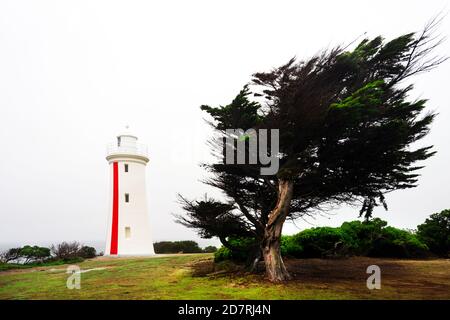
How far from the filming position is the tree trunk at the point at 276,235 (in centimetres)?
874

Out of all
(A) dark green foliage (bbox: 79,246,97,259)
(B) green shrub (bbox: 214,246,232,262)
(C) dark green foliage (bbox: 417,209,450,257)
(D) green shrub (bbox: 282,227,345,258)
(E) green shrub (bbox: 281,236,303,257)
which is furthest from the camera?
(A) dark green foliage (bbox: 79,246,97,259)

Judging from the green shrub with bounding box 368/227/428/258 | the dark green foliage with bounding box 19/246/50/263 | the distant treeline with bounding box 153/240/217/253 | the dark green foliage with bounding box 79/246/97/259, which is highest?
the green shrub with bounding box 368/227/428/258

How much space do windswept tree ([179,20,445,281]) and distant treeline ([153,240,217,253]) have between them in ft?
53.5

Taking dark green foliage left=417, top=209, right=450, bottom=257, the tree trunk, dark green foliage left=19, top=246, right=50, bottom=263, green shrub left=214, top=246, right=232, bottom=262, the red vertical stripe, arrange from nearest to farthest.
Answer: the tree trunk
green shrub left=214, top=246, right=232, bottom=262
dark green foliage left=417, top=209, right=450, bottom=257
dark green foliage left=19, top=246, right=50, bottom=263
the red vertical stripe

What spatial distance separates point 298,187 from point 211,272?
4.12m

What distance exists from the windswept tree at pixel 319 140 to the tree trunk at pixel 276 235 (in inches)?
1.1

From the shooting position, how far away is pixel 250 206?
33.7 feet

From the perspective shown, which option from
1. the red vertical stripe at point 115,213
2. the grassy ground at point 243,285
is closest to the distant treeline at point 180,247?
the red vertical stripe at point 115,213

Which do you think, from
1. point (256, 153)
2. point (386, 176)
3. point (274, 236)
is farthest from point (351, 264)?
point (256, 153)

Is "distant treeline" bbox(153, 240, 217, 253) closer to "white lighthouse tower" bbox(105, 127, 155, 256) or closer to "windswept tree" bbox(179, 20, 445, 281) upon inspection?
"white lighthouse tower" bbox(105, 127, 155, 256)

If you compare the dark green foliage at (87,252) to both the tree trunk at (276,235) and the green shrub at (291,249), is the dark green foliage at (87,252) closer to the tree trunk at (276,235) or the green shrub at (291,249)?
the green shrub at (291,249)

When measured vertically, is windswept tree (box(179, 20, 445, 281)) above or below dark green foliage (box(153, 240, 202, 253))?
above

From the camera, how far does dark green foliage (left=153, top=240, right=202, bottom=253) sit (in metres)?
25.8

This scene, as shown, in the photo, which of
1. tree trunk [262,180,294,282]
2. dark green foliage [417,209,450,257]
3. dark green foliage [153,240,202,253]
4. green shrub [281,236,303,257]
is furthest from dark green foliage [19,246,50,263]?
dark green foliage [417,209,450,257]
